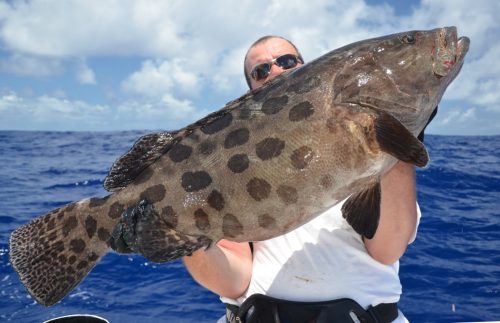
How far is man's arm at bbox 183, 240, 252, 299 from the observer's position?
3912 millimetres

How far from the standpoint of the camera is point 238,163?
297cm

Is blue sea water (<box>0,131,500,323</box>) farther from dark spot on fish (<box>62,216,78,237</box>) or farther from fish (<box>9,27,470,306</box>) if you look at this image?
fish (<box>9,27,470,306</box>)

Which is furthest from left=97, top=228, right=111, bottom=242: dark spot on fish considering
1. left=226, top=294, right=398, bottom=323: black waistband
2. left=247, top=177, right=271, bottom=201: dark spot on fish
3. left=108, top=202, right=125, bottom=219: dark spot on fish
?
left=226, top=294, right=398, bottom=323: black waistband

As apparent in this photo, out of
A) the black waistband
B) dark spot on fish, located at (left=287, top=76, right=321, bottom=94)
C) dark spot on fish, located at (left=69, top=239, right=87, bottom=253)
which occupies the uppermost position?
dark spot on fish, located at (left=287, top=76, right=321, bottom=94)

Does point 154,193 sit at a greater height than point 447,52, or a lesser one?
lesser

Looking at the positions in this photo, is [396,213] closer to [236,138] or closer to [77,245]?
[236,138]

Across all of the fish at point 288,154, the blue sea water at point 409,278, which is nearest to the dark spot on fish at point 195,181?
the fish at point 288,154

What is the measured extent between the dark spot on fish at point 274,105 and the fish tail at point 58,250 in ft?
4.62

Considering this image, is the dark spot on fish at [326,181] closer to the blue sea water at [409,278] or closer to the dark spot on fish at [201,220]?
Answer: the dark spot on fish at [201,220]

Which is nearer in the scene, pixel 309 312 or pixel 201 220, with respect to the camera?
pixel 201 220

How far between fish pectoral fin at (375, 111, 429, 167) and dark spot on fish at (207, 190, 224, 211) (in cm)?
107

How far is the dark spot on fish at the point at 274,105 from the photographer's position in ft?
9.80

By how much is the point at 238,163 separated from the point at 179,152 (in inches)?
19.4

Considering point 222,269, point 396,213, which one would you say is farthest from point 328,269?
point 222,269
